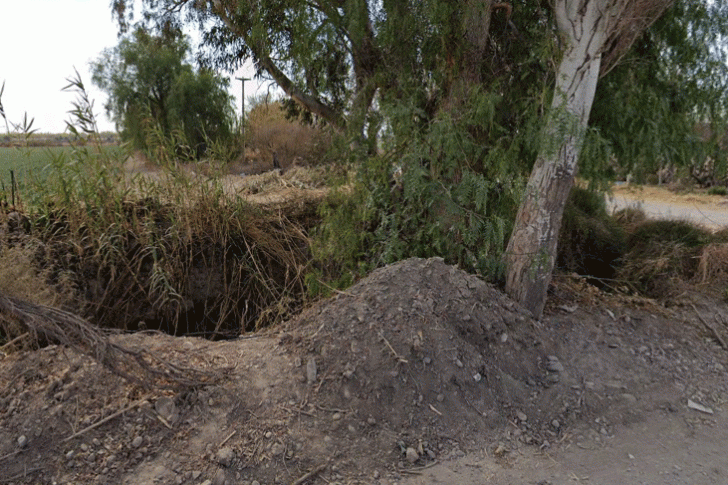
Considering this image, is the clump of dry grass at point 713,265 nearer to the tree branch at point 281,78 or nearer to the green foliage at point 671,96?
the green foliage at point 671,96

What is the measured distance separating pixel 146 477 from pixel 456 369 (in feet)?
6.27

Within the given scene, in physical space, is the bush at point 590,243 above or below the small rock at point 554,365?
above

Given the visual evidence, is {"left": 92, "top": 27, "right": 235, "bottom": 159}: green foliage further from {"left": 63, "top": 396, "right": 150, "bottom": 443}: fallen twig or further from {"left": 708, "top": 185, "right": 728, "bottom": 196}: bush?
{"left": 63, "top": 396, "right": 150, "bottom": 443}: fallen twig

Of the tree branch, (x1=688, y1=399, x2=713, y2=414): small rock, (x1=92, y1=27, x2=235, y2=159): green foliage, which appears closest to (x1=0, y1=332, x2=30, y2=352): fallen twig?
the tree branch

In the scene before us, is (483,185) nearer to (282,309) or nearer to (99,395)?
(282,309)

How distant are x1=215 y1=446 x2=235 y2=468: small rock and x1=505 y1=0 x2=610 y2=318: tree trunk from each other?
2621 millimetres

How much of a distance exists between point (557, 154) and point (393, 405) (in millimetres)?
2234

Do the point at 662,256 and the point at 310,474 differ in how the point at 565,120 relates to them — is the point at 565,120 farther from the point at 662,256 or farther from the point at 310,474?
the point at 310,474

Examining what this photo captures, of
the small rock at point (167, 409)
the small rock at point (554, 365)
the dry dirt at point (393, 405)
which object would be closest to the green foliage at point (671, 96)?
the dry dirt at point (393, 405)

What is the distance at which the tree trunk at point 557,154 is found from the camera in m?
4.61

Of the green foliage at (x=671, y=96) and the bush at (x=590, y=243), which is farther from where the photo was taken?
the bush at (x=590, y=243)

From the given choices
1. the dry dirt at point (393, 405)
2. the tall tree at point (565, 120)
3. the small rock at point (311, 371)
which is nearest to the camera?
the dry dirt at point (393, 405)

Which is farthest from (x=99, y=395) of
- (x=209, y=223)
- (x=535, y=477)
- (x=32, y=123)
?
(x=32, y=123)

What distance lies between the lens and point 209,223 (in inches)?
251
